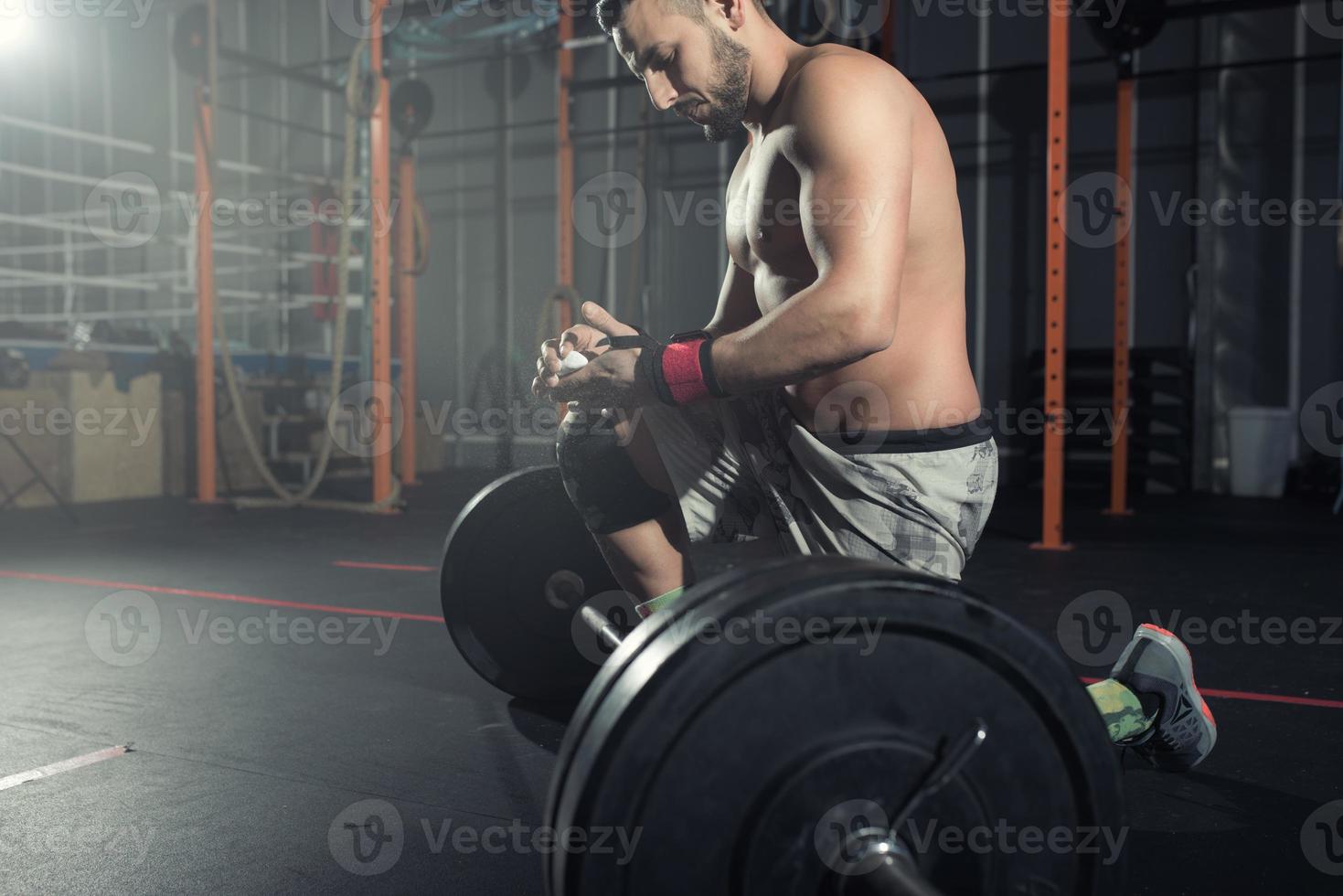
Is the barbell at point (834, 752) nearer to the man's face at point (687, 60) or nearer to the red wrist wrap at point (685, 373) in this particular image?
the red wrist wrap at point (685, 373)

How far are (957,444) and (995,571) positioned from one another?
2.22m

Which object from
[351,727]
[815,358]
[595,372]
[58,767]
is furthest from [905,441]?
[58,767]

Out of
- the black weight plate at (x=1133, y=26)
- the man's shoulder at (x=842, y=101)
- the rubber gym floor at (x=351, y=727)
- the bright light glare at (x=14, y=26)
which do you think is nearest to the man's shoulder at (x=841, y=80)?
the man's shoulder at (x=842, y=101)

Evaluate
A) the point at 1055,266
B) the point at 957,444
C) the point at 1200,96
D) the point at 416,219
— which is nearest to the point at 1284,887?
the point at 957,444

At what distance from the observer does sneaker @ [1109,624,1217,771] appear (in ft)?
4.54

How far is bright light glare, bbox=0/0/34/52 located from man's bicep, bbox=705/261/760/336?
319 inches

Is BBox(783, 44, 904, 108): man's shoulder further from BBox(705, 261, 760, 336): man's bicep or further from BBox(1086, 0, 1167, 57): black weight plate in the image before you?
BBox(1086, 0, 1167, 57): black weight plate

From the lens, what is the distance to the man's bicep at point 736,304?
1418 mm

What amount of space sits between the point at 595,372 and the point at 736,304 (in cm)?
Answer: 33

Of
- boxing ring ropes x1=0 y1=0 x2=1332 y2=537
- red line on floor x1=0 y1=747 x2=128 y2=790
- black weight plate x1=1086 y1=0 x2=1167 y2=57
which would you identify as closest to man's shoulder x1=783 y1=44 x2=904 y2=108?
red line on floor x1=0 y1=747 x2=128 y2=790

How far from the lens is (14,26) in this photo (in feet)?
25.0

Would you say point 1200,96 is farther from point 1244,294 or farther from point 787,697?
point 787,697

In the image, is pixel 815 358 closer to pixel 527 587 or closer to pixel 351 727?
pixel 527 587

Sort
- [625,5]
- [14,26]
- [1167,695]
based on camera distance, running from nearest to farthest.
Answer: [625,5] → [1167,695] → [14,26]
